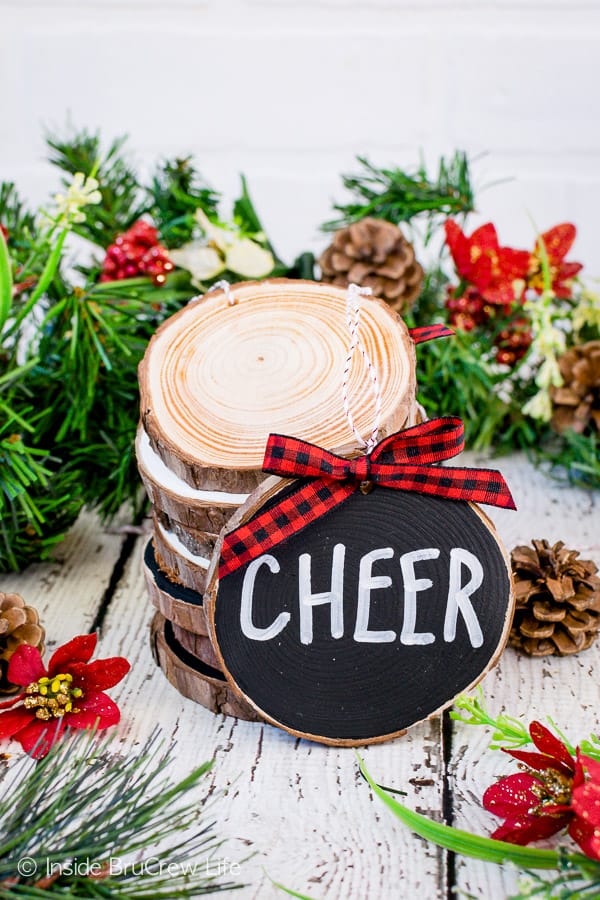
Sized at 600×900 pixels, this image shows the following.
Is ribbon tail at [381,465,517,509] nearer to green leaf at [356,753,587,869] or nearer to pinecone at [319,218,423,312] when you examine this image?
green leaf at [356,753,587,869]

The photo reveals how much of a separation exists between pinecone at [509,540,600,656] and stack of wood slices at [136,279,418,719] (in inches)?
6.8

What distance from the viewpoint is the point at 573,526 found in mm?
996

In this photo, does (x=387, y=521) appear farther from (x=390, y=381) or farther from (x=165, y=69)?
(x=165, y=69)

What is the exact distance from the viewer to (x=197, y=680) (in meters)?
0.73

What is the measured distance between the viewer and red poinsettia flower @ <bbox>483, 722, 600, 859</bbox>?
21.9 inches

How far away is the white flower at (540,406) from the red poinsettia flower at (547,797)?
1.69 ft

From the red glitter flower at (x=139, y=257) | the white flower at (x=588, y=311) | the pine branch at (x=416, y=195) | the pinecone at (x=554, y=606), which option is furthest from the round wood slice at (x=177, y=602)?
the white flower at (x=588, y=311)

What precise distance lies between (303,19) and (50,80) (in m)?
0.38

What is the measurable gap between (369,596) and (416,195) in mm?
540

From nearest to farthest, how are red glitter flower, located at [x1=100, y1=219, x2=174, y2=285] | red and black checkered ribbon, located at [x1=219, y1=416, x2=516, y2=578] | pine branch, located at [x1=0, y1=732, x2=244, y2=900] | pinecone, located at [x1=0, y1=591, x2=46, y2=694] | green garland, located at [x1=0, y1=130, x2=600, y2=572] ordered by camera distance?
pine branch, located at [x1=0, y1=732, x2=244, y2=900] → red and black checkered ribbon, located at [x1=219, y1=416, x2=516, y2=578] → pinecone, located at [x1=0, y1=591, x2=46, y2=694] → green garland, located at [x1=0, y1=130, x2=600, y2=572] → red glitter flower, located at [x1=100, y1=219, x2=174, y2=285]

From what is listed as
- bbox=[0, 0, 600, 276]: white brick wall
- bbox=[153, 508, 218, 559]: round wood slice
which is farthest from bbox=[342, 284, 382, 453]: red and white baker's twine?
bbox=[0, 0, 600, 276]: white brick wall

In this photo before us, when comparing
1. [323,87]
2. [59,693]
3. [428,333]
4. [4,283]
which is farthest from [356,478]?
[323,87]

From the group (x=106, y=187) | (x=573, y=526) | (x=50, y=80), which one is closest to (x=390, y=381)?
(x=573, y=526)

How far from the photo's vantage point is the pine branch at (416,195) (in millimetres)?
1053
